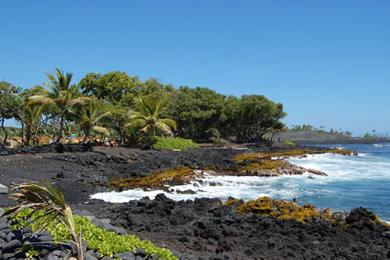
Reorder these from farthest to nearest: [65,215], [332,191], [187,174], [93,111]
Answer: [93,111], [187,174], [332,191], [65,215]

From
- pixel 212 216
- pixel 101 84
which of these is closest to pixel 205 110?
pixel 101 84

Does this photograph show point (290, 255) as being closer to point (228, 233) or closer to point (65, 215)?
point (228, 233)

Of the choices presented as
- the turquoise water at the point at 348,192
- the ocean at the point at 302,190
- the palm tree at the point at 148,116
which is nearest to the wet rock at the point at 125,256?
the ocean at the point at 302,190

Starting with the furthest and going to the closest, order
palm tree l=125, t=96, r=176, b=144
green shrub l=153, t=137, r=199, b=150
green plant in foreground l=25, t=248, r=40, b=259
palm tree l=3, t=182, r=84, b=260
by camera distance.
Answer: green shrub l=153, t=137, r=199, b=150 → palm tree l=125, t=96, r=176, b=144 → green plant in foreground l=25, t=248, r=40, b=259 → palm tree l=3, t=182, r=84, b=260

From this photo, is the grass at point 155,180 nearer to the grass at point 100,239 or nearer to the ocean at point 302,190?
the ocean at point 302,190

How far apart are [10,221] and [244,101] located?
51.0 metres

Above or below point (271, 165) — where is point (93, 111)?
above

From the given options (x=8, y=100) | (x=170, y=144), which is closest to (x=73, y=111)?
(x=8, y=100)

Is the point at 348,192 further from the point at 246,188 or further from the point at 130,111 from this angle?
the point at 130,111

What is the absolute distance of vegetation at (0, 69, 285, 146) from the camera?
29.1 metres

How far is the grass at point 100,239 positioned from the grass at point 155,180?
11408 millimetres

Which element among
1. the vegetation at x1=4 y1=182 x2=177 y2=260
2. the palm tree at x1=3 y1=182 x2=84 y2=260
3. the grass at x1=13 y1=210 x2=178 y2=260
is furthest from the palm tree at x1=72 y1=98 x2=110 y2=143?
the palm tree at x1=3 y1=182 x2=84 y2=260

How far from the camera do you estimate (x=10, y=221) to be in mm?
7480

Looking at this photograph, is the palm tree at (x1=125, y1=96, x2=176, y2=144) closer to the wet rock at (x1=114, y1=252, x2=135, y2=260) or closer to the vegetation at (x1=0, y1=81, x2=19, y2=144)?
the vegetation at (x1=0, y1=81, x2=19, y2=144)
